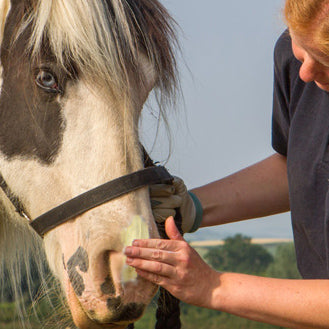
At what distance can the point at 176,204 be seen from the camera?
1.70 m

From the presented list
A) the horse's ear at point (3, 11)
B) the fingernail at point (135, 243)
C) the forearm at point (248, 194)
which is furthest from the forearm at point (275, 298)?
the horse's ear at point (3, 11)

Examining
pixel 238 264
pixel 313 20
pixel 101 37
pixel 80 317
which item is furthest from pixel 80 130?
pixel 238 264

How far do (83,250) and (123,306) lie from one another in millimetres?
186

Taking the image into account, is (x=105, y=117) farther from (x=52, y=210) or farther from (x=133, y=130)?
(x=52, y=210)

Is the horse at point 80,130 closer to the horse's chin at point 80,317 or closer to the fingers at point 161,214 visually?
the horse's chin at point 80,317

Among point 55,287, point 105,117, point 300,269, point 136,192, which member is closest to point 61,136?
point 105,117

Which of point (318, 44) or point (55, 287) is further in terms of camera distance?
point (55, 287)

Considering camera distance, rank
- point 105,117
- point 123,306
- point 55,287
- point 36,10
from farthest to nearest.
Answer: point 55,287 < point 36,10 < point 105,117 < point 123,306

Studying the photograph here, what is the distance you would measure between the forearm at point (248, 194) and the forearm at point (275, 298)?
60cm

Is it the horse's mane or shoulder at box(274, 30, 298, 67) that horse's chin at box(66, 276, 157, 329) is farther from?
shoulder at box(274, 30, 298, 67)

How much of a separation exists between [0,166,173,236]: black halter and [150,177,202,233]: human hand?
6 centimetres

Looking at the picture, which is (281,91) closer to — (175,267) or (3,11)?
(175,267)

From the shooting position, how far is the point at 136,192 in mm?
1448

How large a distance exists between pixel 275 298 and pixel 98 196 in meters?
0.56
